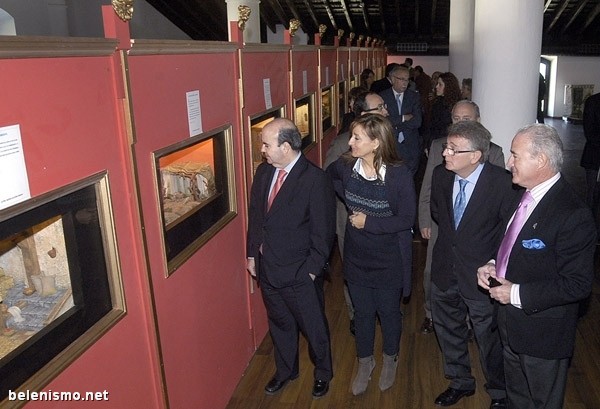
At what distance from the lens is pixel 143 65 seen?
87.4 inches

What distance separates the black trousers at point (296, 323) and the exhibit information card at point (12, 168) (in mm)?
1867

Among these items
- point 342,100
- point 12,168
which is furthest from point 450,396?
point 342,100

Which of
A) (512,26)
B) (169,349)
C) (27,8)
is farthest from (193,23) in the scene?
(169,349)

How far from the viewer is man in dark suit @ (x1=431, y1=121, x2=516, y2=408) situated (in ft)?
9.25

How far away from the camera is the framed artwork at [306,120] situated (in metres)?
5.51

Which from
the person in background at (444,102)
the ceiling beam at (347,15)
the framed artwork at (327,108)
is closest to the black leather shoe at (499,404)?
the person in background at (444,102)

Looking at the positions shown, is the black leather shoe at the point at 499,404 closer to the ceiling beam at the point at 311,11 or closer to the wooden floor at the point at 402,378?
the wooden floor at the point at 402,378

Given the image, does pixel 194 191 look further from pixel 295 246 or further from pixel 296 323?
pixel 296 323

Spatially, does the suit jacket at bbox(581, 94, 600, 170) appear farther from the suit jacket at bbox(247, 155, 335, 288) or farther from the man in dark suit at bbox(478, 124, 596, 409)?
the suit jacket at bbox(247, 155, 335, 288)

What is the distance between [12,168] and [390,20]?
62.5 feet

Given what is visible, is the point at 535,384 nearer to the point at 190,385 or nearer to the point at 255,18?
the point at 190,385

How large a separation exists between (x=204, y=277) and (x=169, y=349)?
52 centimetres

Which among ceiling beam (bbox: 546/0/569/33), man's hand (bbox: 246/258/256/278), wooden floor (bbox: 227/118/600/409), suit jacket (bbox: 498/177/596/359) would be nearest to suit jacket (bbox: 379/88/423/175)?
wooden floor (bbox: 227/118/600/409)

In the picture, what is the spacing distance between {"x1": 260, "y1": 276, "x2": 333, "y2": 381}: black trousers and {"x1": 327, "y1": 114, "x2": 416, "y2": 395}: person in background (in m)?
0.23
